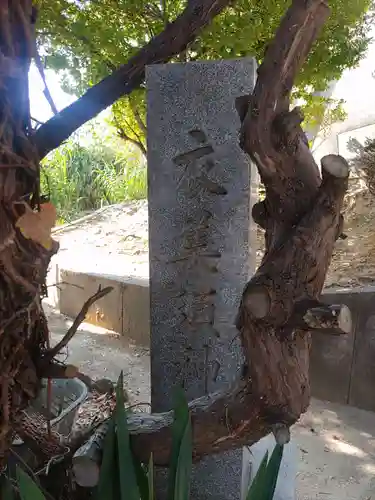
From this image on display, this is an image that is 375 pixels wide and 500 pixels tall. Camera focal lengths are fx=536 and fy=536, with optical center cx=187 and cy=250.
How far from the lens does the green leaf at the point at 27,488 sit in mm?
998

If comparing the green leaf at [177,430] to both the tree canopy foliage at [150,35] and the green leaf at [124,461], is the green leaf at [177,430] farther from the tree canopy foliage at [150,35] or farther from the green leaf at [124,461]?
the tree canopy foliage at [150,35]

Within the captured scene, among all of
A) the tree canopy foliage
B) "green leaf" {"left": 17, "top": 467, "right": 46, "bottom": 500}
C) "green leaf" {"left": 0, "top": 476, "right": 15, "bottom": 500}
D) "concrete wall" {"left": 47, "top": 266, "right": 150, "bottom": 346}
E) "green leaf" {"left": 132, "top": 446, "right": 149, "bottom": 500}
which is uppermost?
the tree canopy foliage

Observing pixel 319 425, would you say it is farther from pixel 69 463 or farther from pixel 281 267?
pixel 281 267

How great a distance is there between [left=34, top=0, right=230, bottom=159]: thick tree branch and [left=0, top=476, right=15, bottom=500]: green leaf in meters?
0.67

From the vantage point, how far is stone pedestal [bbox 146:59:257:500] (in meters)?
1.61

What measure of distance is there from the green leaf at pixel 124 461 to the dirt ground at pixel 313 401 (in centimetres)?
68

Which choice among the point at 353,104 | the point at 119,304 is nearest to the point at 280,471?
the point at 119,304

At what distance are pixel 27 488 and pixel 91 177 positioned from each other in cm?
694

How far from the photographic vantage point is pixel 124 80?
1128 mm

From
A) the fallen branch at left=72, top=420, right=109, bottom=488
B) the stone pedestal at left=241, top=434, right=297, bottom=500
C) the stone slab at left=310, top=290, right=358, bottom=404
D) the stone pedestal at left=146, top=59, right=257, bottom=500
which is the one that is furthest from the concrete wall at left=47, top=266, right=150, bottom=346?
the fallen branch at left=72, top=420, right=109, bottom=488

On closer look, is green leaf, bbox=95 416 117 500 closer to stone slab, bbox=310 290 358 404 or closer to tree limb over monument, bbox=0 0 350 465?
tree limb over monument, bbox=0 0 350 465

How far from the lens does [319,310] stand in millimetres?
998

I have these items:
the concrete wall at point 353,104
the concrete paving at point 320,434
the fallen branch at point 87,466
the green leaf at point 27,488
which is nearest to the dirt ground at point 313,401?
the concrete paving at point 320,434

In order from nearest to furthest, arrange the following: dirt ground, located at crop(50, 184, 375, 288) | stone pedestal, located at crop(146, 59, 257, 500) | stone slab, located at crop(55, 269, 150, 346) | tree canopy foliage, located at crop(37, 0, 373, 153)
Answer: stone pedestal, located at crop(146, 59, 257, 500) < tree canopy foliage, located at crop(37, 0, 373, 153) < dirt ground, located at crop(50, 184, 375, 288) < stone slab, located at crop(55, 269, 150, 346)
